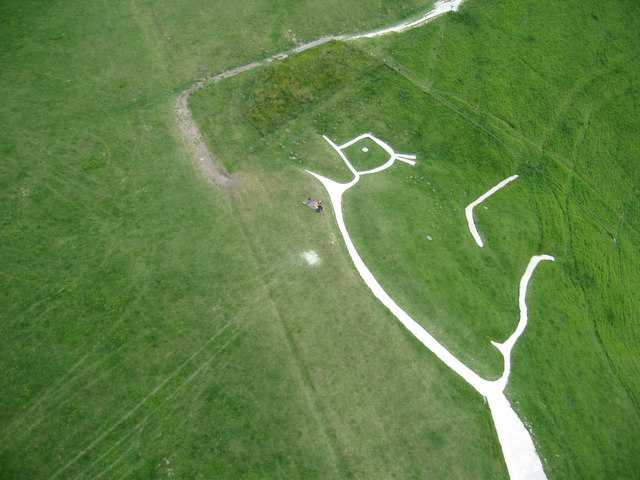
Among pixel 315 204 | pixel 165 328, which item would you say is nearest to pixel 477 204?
pixel 315 204

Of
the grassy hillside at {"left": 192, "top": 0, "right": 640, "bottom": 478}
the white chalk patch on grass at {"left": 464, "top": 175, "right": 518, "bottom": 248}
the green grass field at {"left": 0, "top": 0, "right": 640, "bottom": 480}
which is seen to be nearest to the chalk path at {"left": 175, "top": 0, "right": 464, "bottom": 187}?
the green grass field at {"left": 0, "top": 0, "right": 640, "bottom": 480}

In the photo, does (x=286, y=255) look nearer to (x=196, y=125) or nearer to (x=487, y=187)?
(x=196, y=125)

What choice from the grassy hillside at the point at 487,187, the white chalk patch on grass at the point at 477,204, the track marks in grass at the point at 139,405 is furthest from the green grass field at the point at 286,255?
the white chalk patch on grass at the point at 477,204

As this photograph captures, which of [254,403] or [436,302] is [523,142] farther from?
[254,403]

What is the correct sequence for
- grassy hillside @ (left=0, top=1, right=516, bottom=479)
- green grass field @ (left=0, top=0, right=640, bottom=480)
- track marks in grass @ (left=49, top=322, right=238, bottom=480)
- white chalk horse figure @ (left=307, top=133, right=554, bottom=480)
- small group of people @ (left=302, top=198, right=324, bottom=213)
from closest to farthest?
track marks in grass @ (left=49, top=322, right=238, bottom=480), grassy hillside @ (left=0, top=1, right=516, bottom=479), green grass field @ (left=0, top=0, right=640, bottom=480), white chalk horse figure @ (left=307, top=133, right=554, bottom=480), small group of people @ (left=302, top=198, right=324, bottom=213)

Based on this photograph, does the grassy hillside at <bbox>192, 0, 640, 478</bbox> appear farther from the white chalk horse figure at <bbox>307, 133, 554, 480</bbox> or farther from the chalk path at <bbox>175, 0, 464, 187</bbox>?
the chalk path at <bbox>175, 0, 464, 187</bbox>
